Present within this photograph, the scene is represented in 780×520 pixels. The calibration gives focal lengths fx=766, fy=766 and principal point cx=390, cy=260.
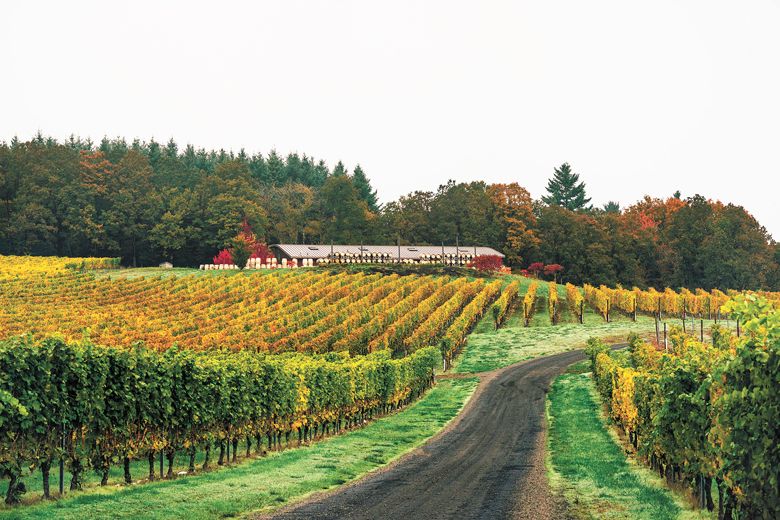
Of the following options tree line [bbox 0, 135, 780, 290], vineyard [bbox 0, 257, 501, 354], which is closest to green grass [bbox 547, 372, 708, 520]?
vineyard [bbox 0, 257, 501, 354]

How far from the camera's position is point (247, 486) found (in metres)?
21.9

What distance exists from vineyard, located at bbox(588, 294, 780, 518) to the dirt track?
12.0 ft

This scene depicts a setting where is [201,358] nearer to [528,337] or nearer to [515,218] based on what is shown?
[528,337]

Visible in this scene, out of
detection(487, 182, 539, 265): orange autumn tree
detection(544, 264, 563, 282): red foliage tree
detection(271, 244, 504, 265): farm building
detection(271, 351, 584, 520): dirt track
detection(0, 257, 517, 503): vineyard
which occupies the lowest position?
detection(271, 351, 584, 520): dirt track

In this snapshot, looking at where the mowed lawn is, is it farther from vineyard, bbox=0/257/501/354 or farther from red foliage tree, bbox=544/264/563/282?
red foliage tree, bbox=544/264/563/282

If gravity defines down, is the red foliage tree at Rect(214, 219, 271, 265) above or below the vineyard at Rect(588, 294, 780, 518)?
above

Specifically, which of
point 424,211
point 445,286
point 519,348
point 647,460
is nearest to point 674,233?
point 424,211

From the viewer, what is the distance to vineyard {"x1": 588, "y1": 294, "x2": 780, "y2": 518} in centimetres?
1205

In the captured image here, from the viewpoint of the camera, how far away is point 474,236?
170m

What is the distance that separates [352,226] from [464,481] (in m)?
154

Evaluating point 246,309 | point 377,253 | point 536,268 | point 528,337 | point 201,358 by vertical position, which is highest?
point 377,253

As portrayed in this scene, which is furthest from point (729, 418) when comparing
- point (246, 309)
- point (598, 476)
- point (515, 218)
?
point (515, 218)

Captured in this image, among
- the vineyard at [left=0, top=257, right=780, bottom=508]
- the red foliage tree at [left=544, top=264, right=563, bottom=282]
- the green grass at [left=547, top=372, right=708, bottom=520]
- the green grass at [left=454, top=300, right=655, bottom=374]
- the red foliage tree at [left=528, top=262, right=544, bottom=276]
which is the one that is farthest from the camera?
the red foliage tree at [left=528, top=262, right=544, bottom=276]

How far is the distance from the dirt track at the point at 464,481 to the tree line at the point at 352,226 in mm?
119923
